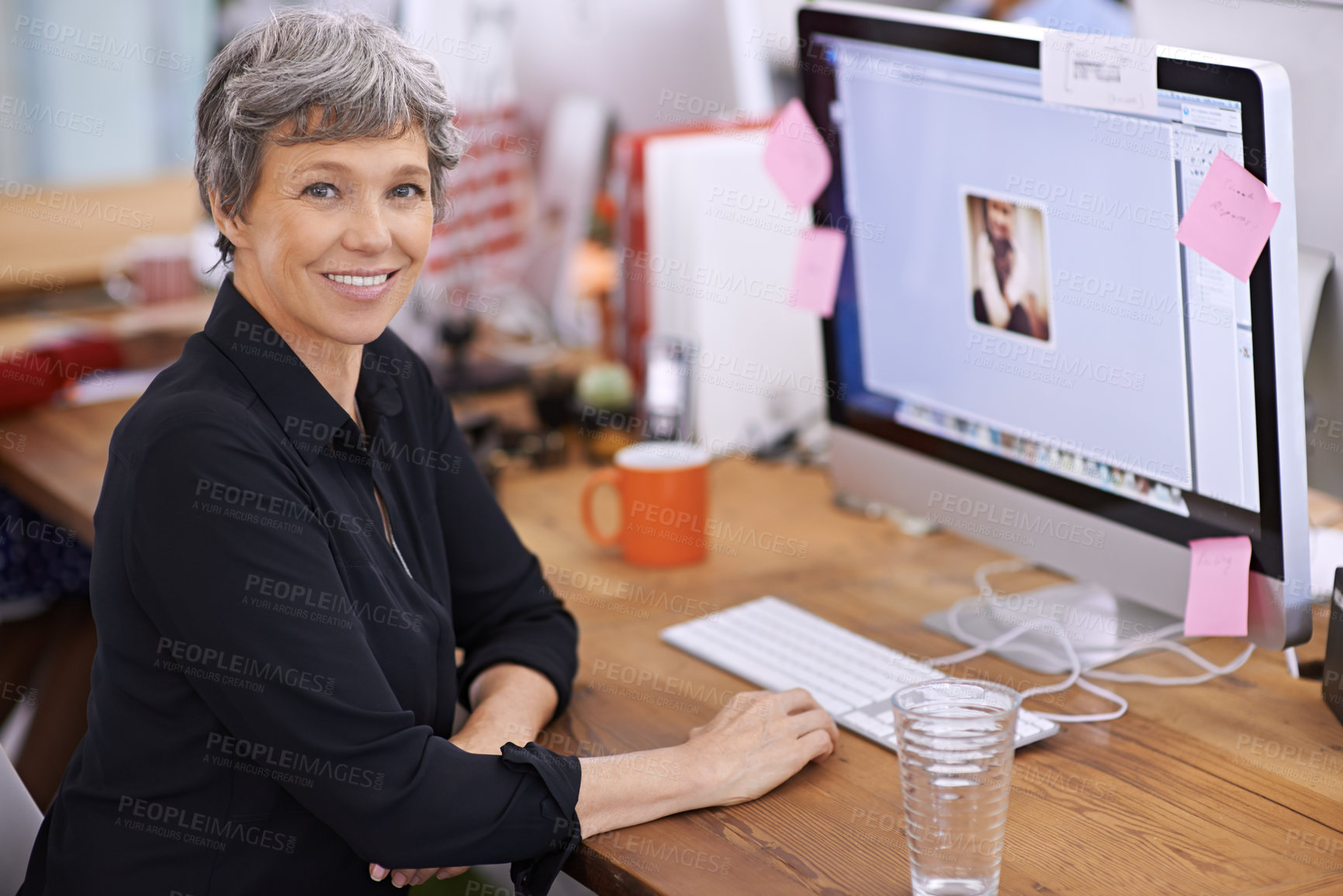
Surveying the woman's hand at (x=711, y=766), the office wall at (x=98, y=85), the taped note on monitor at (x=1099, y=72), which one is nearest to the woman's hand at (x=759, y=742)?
the woman's hand at (x=711, y=766)

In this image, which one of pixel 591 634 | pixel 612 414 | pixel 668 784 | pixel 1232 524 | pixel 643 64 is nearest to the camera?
pixel 668 784

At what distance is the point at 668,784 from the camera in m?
0.97

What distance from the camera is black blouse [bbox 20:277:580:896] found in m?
0.91

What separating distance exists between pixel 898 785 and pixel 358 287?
58cm

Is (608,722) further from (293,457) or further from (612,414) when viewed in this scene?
(612,414)

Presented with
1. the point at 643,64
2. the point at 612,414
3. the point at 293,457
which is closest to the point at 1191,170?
the point at 293,457

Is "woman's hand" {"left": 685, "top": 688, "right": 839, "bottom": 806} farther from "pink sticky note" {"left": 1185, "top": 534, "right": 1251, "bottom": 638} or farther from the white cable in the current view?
"pink sticky note" {"left": 1185, "top": 534, "right": 1251, "bottom": 638}

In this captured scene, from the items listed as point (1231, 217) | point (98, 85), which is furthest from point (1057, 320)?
point (98, 85)

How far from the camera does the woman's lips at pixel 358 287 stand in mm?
1039

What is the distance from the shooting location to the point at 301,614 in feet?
2.97

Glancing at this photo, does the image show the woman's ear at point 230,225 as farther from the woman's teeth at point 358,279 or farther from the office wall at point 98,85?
the office wall at point 98,85

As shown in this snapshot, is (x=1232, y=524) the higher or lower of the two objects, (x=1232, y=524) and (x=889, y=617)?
the higher

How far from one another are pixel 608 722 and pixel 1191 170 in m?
0.66

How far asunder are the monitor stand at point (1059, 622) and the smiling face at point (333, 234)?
630mm
